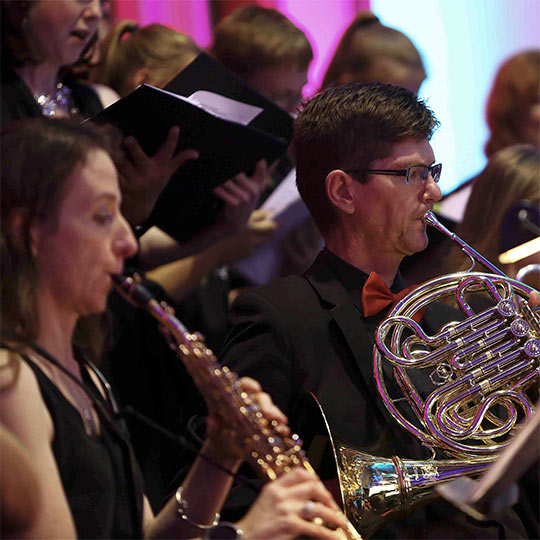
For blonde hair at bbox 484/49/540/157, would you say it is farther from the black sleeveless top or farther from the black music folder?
the black sleeveless top

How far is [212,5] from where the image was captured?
4633 millimetres

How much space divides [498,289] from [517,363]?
0.17 m

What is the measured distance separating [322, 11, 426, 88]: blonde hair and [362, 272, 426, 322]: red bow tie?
1.31m

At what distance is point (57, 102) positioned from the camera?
266 centimetres

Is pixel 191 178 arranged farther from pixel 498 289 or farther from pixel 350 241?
pixel 498 289

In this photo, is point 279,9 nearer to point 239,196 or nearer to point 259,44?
point 259,44

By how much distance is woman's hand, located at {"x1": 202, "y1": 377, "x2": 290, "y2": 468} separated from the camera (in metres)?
1.59

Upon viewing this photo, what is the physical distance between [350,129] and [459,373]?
581mm

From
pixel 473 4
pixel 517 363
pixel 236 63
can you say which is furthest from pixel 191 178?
pixel 473 4

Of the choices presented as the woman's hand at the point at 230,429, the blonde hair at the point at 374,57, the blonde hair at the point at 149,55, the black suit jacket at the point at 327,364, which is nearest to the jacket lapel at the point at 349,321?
the black suit jacket at the point at 327,364

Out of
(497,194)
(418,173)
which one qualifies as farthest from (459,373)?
(497,194)

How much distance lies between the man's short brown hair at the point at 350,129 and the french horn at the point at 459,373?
0.21 metres

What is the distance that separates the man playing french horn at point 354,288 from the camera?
2.12 m

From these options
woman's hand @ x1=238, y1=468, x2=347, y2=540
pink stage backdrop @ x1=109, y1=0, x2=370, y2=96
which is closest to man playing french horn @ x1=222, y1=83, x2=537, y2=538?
woman's hand @ x1=238, y1=468, x2=347, y2=540
